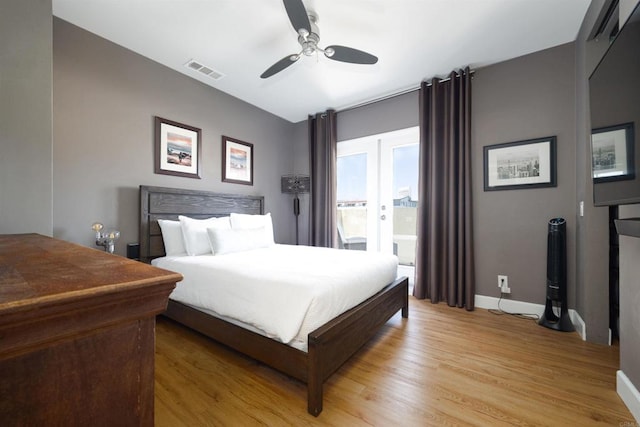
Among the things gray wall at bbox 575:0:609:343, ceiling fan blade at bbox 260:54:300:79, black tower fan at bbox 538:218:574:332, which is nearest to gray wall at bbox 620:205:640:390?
gray wall at bbox 575:0:609:343

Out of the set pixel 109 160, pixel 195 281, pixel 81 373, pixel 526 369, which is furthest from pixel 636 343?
pixel 109 160

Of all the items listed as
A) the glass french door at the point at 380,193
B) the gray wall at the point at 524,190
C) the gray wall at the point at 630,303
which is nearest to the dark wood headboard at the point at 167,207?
the glass french door at the point at 380,193

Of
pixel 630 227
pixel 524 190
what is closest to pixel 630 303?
pixel 630 227

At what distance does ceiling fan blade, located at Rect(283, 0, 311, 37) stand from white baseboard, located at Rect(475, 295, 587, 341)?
322 cm

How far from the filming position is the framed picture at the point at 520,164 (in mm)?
2684

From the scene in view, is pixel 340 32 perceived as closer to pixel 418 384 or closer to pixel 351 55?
pixel 351 55

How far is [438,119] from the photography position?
3197mm

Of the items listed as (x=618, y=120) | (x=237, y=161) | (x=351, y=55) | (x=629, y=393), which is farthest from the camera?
(x=237, y=161)

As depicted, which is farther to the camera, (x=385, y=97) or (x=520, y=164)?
(x=385, y=97)

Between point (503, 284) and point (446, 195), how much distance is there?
44.7 inches

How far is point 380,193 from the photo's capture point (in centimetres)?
388

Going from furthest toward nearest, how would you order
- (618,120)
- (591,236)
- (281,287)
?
(591,236), (281,287), (618,120)

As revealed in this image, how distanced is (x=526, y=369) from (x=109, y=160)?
3.93m

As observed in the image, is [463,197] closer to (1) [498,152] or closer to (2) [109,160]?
(1) [498,152]
